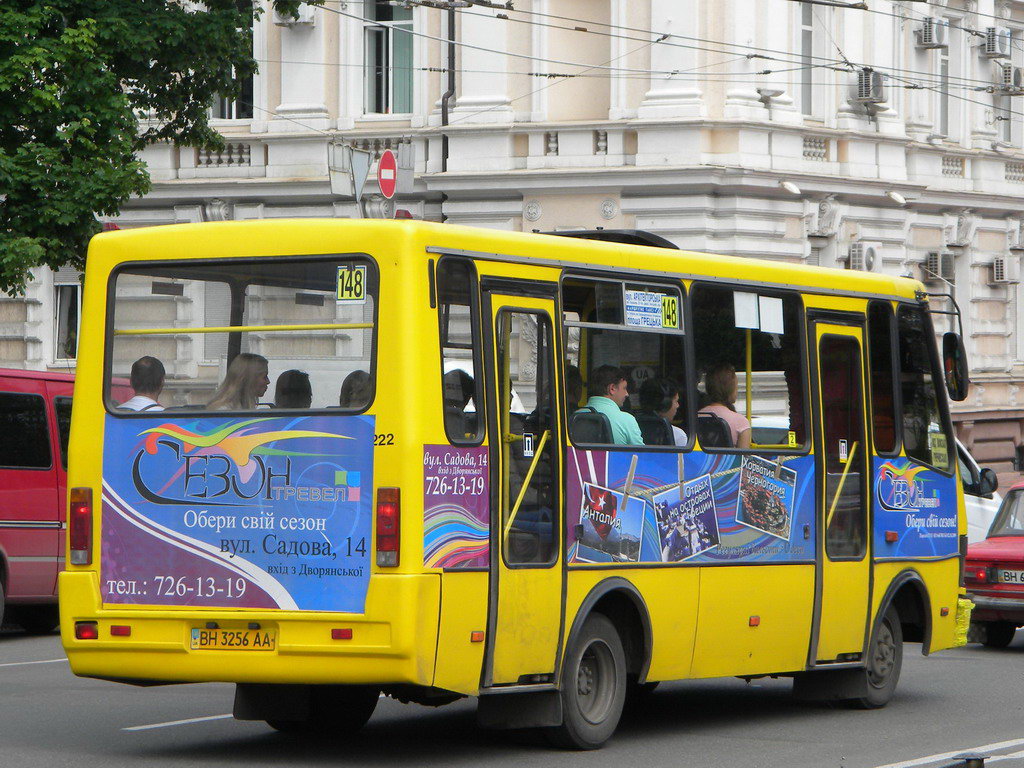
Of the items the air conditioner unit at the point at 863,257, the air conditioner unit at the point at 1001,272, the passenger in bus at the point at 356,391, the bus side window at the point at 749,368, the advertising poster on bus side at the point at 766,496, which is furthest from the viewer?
the air conditioner unit at the point at 1001,272

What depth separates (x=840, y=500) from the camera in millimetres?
12703

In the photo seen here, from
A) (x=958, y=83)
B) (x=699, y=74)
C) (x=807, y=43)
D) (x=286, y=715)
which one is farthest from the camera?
(x=958, y=83)

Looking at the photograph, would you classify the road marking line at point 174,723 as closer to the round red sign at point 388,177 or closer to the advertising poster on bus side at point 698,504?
the advertising poster on bus side at point 698,504

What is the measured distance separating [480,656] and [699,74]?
21.1 metres

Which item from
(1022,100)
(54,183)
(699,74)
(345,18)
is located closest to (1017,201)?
(1022,100)

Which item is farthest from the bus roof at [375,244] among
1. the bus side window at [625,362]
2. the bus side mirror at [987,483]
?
the bus side mirror at [987,483]

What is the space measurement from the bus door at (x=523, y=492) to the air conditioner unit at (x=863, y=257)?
22.4 metres

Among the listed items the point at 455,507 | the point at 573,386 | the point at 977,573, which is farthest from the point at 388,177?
the point at 455,507

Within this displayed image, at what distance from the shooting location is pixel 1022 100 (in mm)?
38406

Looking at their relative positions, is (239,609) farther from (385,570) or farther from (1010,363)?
(1010,363)

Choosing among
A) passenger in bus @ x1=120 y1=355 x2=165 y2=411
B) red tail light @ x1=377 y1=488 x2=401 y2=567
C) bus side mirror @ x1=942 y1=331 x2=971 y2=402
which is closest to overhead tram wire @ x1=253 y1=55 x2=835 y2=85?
bus side mirror @ x1=942 y1=331 x2=971 y2=402

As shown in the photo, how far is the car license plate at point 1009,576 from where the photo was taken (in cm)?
1645

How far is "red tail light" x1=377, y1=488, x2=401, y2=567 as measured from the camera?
9.48m

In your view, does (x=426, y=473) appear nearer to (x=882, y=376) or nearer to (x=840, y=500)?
(x=840, y=500)
